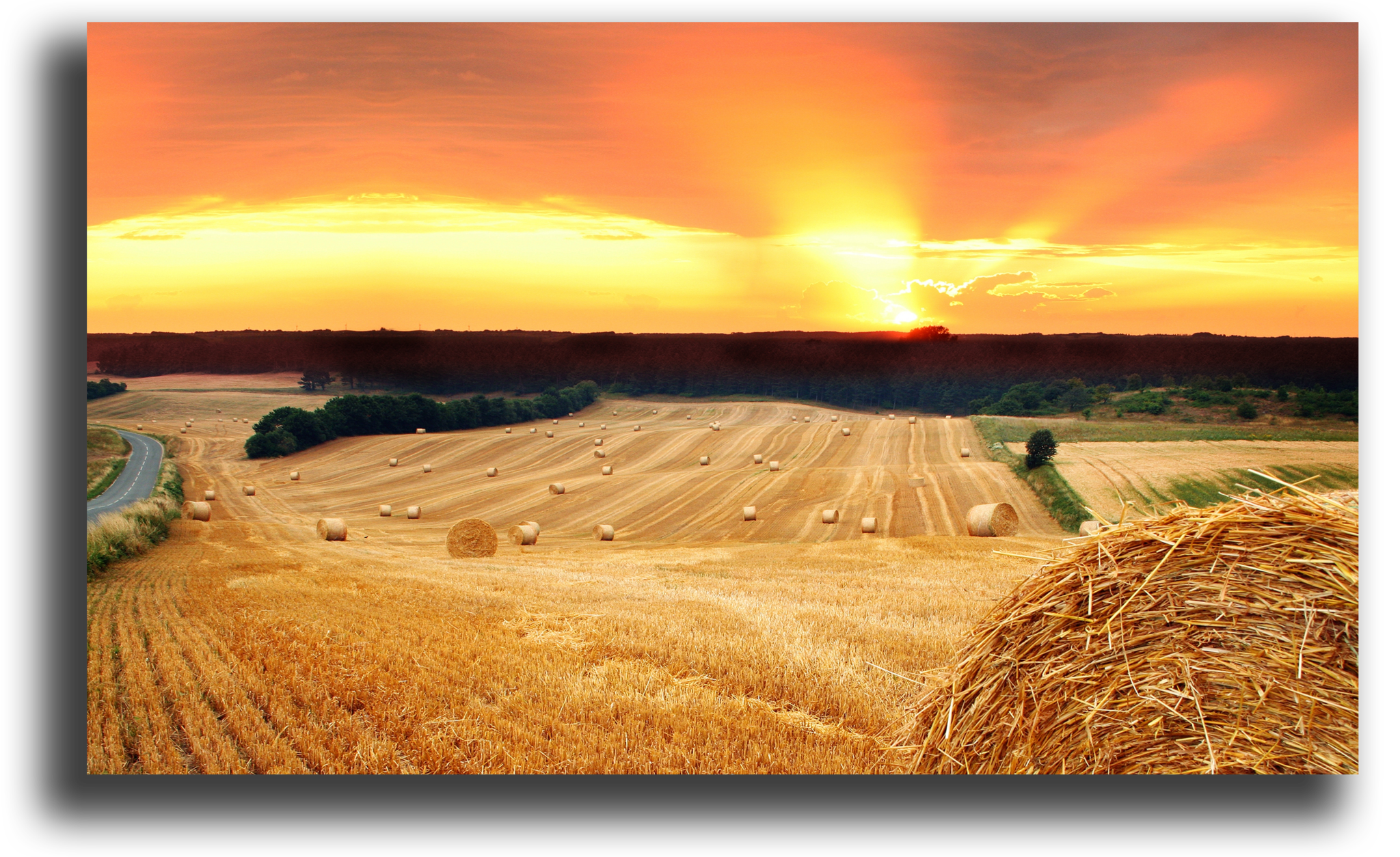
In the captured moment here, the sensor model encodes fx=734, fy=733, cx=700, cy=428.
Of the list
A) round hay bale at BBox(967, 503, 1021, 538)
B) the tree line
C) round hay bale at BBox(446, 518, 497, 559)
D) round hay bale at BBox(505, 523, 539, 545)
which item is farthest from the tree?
the tree line

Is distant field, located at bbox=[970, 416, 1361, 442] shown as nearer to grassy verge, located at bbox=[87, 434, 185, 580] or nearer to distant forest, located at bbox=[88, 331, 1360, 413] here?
distant forest, located at bbox=[88, 331, 1360, 413]

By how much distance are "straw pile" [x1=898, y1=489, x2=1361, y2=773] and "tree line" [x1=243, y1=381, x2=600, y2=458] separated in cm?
7022

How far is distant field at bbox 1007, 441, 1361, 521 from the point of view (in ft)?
101

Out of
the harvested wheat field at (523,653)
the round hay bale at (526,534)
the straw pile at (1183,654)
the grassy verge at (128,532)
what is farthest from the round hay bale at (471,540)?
the straw pile at (1183,654)

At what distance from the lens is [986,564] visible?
16266 millimetres

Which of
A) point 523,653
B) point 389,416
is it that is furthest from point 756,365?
point 523,653

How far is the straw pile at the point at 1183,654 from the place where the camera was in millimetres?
3605

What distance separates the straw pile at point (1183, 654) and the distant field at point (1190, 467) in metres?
28.7

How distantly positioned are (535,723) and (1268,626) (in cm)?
471

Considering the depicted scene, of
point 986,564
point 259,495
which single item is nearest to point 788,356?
point 259,495

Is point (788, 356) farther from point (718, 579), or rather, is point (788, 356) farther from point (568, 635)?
point (568, 635)

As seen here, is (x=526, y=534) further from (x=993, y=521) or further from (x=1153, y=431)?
(x=1153, y=431)

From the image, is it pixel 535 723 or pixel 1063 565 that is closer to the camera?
pixel 1063 565
